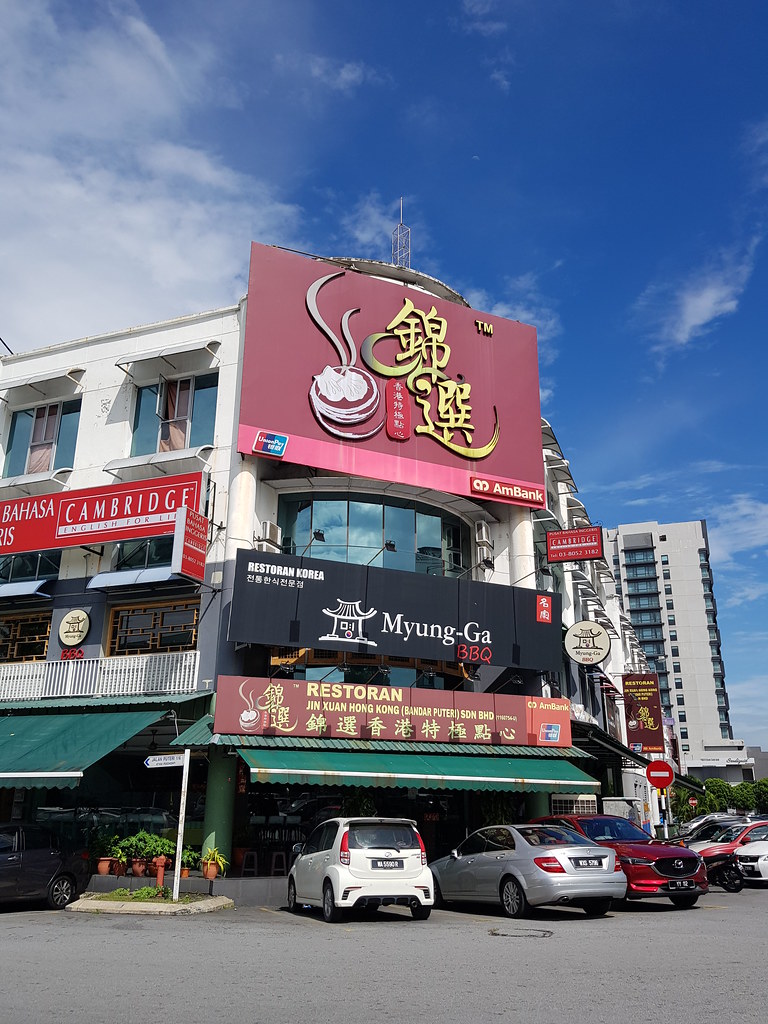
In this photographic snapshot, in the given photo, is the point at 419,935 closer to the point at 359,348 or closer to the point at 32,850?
the point at 32,850

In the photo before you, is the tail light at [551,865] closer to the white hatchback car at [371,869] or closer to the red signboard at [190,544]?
the white hatchback car at [371,869]

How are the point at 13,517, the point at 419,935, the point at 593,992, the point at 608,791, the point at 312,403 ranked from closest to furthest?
the point at 593,992 → the point at 419,935 → the point at 312,403 → the point at 13,517 → the point at 608,791

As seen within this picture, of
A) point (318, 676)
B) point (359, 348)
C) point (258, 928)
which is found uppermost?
point (359, 348)

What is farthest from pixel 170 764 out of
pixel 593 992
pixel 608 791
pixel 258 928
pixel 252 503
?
pixel 608 791

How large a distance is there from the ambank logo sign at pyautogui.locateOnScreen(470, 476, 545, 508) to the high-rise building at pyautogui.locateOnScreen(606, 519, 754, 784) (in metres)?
100

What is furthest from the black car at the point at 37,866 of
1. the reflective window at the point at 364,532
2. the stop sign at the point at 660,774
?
the stop sign at the point at 660,774

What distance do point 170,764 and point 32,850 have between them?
2.70 m

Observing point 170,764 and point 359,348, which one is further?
point 359,348

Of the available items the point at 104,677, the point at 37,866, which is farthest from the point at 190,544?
the point at 37,866

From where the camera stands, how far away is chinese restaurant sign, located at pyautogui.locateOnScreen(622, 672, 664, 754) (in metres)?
39.9

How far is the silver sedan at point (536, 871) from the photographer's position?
12961mm

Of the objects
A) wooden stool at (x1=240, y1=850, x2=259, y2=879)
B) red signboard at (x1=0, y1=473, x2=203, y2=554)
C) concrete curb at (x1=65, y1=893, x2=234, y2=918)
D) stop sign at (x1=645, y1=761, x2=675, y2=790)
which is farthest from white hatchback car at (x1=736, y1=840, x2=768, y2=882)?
red signboard at (x1=0, y1=473, x2=203, y2=554)

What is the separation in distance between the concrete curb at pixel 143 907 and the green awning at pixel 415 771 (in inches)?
116

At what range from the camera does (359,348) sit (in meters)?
24.9
